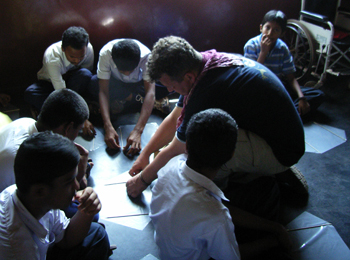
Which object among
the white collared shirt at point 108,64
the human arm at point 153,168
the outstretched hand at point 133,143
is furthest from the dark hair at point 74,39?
the human arm at point 153,168

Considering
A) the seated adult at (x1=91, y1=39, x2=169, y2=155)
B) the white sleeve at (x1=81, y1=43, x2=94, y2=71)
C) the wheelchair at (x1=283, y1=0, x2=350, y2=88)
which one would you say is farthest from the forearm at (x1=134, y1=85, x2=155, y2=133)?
the wheelchair at (x1=283, y1=0, x2=350, y2=88)

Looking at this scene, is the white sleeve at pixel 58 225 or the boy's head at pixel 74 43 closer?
the white sleeve at pixel 58 225

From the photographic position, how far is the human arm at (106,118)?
2.21m

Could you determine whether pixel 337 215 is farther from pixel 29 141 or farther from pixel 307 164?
pixel 29 141

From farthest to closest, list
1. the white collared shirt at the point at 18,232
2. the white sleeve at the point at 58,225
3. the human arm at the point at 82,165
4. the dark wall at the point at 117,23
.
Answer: the dark wall at the point at 117,23 < the human arm at the point at 82,165 < the white sleeve at the point at 58,225 < the white collared shirt at the point at 18,232

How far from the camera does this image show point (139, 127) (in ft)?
7.56

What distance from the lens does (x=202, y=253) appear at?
110 cm

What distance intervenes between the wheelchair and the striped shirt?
45 centimetres

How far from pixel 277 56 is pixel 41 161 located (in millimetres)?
2259

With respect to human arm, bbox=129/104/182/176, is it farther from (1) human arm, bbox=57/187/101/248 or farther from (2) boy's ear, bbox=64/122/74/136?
(1) human arm, bbox=57/187/101/248

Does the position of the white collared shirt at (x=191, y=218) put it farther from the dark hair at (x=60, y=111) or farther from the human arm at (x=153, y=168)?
the dark hair at (x=60, y=111)

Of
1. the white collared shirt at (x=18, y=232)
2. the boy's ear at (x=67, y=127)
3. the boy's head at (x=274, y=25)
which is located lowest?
the white collared shirt at (x=18, y=232)

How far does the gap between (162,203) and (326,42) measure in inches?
105

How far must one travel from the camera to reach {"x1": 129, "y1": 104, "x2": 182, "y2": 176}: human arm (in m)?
1.77
